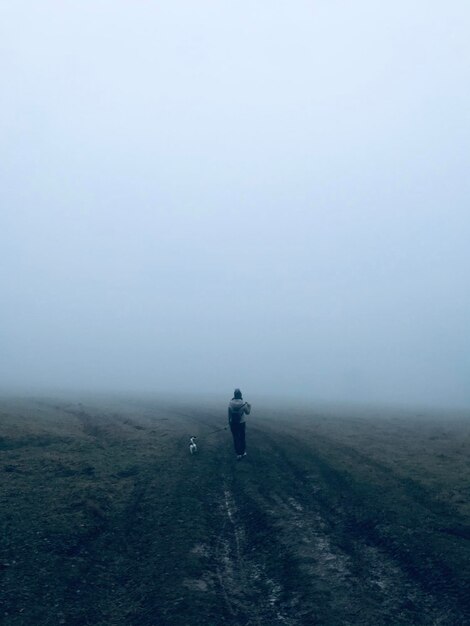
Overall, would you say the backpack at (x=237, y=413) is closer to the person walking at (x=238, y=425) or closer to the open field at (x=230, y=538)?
the person walking at (x=238, y=425)

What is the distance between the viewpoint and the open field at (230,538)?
886cm

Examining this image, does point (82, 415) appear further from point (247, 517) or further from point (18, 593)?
point (18, 593)

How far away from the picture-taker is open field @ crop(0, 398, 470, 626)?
29.1 feet

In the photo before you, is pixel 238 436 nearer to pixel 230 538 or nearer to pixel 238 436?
pixel 238 436

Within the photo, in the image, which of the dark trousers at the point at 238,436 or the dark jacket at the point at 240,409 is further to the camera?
the dark jacket at the point at 240,409

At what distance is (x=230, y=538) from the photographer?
12.6 metres

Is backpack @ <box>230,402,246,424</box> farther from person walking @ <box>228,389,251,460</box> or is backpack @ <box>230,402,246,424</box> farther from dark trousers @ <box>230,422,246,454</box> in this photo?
dark trousers @ <box>230,422,246,454</box>

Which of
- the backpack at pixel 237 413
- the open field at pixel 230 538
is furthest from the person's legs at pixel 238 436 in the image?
the open field at pixel 230 538

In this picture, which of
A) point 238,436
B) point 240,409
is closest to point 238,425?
point 238,436

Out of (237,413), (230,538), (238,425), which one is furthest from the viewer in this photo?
(237,413)

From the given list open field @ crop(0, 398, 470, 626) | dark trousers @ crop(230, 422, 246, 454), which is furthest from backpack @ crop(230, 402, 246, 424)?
open field @ crop(0, 398, 470, 626)

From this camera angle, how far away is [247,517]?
14219 millimetres

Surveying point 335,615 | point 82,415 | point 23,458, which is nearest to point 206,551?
point 335,615

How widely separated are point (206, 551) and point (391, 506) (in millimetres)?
6499
